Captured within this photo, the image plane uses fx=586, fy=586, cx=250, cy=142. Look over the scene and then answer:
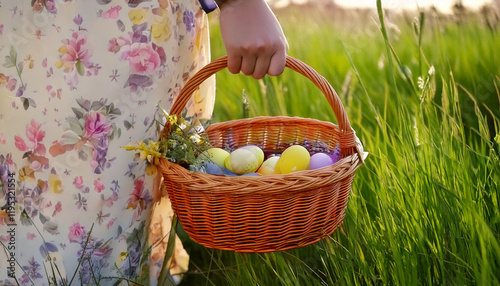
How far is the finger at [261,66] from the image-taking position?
1.15m

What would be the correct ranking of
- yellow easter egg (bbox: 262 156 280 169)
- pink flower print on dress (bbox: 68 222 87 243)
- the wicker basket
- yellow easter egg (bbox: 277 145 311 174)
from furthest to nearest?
yellow easter egg (bbox: 262 156 280 169) < yellow easter egg (bbox: 277 145 311 174) < pink flower print on dress (bbox: 68 222 87 243) < the wicker basket

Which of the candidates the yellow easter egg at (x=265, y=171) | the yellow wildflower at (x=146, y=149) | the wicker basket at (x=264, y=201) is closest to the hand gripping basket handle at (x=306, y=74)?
the wicker basket at (x=264, y=201)

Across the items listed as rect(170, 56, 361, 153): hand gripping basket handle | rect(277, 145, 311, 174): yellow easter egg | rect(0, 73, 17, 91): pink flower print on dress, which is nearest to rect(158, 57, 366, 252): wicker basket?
rect(170, 56, 361, 153): hand gripping basket handle

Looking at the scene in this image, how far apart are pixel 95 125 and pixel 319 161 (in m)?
0.51

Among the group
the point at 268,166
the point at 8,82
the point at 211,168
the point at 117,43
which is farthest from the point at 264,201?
the point at 8,82

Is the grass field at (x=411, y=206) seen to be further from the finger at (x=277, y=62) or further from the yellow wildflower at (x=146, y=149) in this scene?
the yellow wildflower at (x=146, y=149)

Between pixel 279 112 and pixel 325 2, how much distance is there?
15.1 feet

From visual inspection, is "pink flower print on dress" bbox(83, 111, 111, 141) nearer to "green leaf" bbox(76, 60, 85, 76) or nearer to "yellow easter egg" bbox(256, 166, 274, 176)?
"green leaf" bbox(76, 60, 85, 76)

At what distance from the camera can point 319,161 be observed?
136 centimetres

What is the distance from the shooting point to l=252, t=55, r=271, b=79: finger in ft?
3.77

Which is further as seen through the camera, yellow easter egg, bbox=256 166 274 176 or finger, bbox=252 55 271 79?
yellow easter egg, bbox=256 166 274 176

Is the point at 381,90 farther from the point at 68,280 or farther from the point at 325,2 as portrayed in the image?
the point at 325,2

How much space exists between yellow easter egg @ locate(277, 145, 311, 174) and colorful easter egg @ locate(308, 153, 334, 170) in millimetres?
14

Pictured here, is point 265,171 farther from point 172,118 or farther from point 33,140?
point 33,140
